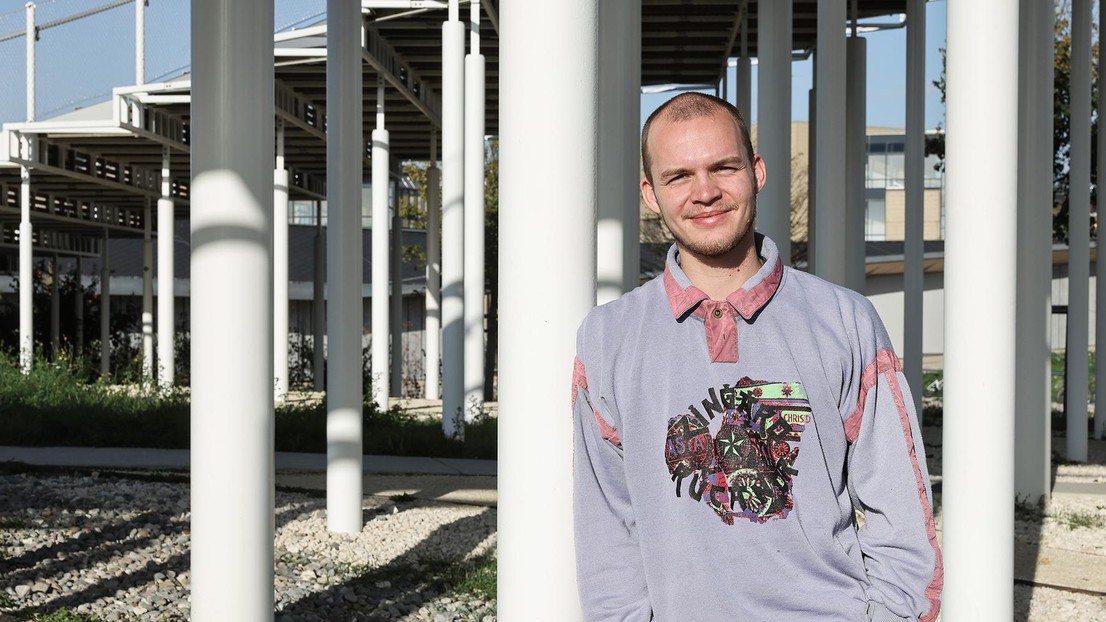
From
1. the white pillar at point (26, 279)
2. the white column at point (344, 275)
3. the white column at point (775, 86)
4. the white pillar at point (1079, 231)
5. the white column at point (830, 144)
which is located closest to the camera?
the white column at point (344, 275)

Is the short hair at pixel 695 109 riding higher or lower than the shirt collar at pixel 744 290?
higher

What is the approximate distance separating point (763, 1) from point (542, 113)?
419 inches

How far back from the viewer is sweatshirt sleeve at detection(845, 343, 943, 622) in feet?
7.34

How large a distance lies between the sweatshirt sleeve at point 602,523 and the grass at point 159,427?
11.9m

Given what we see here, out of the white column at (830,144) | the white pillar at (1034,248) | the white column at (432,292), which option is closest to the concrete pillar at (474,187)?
the white column at (830,144)

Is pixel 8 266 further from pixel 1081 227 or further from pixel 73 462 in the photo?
pixel 1081 227

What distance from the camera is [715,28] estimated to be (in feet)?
64.6

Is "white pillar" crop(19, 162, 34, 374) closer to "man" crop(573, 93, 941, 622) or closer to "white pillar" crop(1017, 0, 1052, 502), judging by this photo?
"white pillar" crop(1017, 0, 1052, 502)

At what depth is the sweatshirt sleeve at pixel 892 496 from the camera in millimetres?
2236

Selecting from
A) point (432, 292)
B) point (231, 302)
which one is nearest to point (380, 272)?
point (432, 292)

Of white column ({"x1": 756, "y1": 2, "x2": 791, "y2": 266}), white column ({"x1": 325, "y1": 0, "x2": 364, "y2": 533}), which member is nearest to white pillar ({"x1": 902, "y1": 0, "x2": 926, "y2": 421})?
white column ({"x1": 756, "y1": 2, "x2": 791, "y2": 266})

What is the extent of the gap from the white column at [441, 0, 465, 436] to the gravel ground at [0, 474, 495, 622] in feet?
15.2

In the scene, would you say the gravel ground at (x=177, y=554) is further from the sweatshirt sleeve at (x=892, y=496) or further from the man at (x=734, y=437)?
the sweatshirt sleeve at (x=892, y=496)

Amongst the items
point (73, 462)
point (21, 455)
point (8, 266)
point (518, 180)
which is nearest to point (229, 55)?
point (518, 180)
